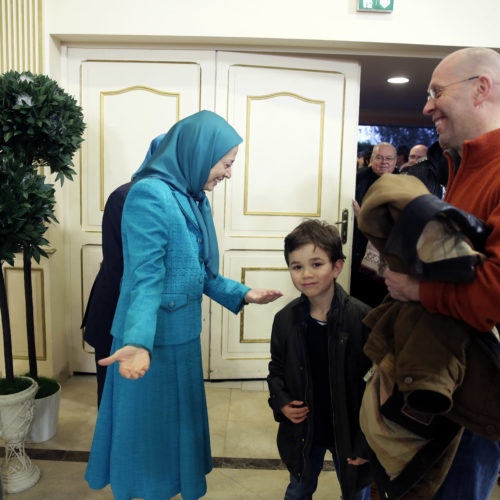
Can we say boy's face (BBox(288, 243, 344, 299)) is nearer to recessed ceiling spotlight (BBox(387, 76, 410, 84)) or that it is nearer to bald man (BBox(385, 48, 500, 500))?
bald man (BBox(385, 48, 500, 500))

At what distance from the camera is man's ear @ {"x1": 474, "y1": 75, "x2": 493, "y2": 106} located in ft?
3.22

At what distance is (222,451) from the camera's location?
7.34 ft

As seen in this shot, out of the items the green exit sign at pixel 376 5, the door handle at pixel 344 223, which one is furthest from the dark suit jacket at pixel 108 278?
the green exit sign at pixel 376 5

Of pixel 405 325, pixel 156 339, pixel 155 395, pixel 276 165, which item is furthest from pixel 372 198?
pixel 276 165

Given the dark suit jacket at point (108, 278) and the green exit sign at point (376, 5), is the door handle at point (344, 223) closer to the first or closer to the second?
the green exit sign at point (376, 5)

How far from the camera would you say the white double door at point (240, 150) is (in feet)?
9.15

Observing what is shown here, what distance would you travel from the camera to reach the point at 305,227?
57.8 inches

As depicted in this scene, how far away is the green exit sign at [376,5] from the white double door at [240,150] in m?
0.38

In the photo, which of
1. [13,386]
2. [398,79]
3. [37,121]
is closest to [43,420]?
[13,386]

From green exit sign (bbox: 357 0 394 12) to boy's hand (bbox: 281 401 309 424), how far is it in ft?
7.26

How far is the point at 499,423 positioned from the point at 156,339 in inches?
37.4

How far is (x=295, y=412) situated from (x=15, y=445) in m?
1.33

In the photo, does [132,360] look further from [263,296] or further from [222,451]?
[222,451]

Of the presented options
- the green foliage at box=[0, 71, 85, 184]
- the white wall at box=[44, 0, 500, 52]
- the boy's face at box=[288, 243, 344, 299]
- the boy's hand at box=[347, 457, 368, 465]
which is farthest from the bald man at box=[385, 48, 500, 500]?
the white wall at box=[44, 0, 500, 52]
